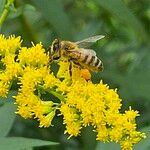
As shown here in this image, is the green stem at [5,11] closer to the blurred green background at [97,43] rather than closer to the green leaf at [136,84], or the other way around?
the blurred green background at [97,43]

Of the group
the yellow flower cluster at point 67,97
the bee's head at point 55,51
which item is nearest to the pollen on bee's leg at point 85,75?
the yellow flower cluster at point 67,97

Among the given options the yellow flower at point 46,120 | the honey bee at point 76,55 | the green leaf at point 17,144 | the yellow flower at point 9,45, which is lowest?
the green leaf at point 17,144

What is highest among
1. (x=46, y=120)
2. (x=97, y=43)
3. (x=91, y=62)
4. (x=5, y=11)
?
(x=97, y=43)

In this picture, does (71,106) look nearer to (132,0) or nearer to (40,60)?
(40,60)

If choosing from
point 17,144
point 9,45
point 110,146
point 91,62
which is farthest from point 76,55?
point 17,144

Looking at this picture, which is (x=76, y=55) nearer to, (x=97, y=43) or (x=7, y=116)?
(x=7, y=116)

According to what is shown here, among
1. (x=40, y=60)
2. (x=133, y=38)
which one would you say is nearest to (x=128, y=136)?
(x=40, y=60)

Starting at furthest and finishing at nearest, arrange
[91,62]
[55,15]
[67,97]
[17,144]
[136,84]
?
[136,84]
[55,15]
[91,62]
[67,97]
[17,144]
